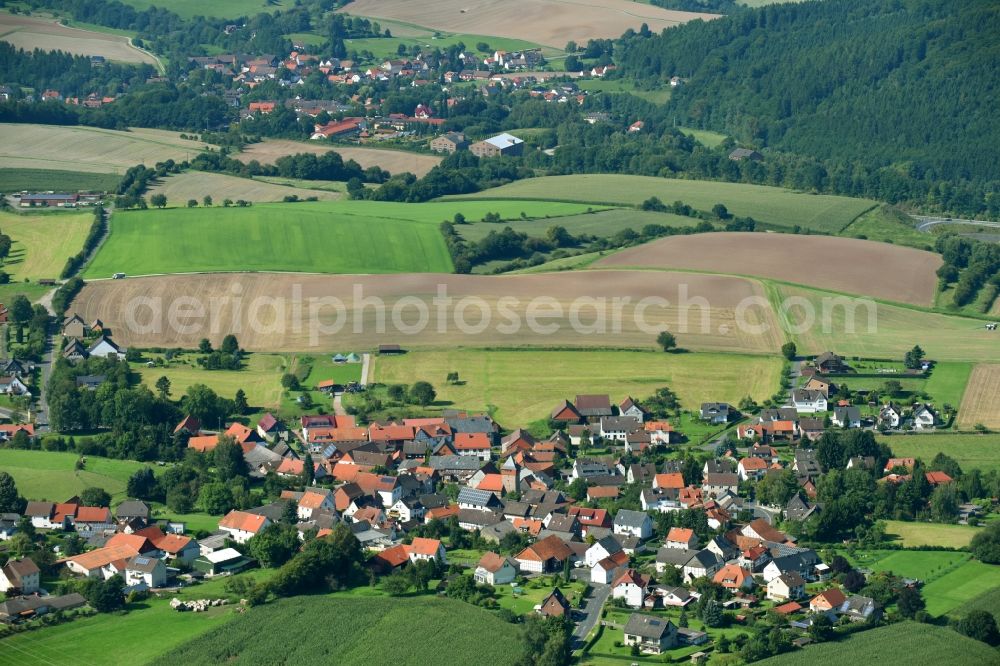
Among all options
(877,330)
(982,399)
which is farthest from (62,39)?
(982,399)

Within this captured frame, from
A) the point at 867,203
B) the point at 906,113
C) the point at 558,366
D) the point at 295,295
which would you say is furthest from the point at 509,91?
the point at 558,366

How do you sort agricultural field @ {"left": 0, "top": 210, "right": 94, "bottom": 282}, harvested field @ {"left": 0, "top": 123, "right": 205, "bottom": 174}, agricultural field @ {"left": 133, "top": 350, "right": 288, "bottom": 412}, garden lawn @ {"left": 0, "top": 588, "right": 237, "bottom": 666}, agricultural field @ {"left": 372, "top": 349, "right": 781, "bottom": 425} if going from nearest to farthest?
garden lawn @ {"left": 0, "top": 588, "right": 237, "bottom": 666} < agricultural field @ {"left": 372, "top": 349, "right": 781, "bottom": 425} < agricultural field @ {"left": 133, "top": 350, "right": 288, "bottom": 412} < agricultural field @ {"left": 0, "top": 210, "right": 94, "bottom": 282} < harvested field @ {"left": 0, "top": 123, "right": 205, "bottom": 174}

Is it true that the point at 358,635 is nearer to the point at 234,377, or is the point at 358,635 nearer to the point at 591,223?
the point at 234,377

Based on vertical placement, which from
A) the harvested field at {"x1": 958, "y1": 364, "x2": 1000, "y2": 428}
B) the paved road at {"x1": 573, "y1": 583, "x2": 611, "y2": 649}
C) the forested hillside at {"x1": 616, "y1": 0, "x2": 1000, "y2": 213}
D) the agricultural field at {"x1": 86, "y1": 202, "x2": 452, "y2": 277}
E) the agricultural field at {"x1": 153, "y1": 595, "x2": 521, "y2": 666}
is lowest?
the agricultural field at {"x1": 153, "y1": 595, "x2": 521, "y2": 666}

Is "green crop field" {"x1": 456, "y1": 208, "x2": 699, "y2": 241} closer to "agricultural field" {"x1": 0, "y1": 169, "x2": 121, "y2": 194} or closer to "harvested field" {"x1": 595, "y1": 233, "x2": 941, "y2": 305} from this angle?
"harvested field" {"x1": 595, "y1": 233, "x2": 941, "y2": 305}

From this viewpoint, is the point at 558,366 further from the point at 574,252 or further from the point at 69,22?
the point at 69,22

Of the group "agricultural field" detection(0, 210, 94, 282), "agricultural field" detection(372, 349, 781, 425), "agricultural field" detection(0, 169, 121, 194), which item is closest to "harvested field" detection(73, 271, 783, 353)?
"agricultural field" detection(372, 349, 781, 425)

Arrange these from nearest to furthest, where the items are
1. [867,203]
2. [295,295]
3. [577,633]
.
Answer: [577,633], [295,295], [867,203]
